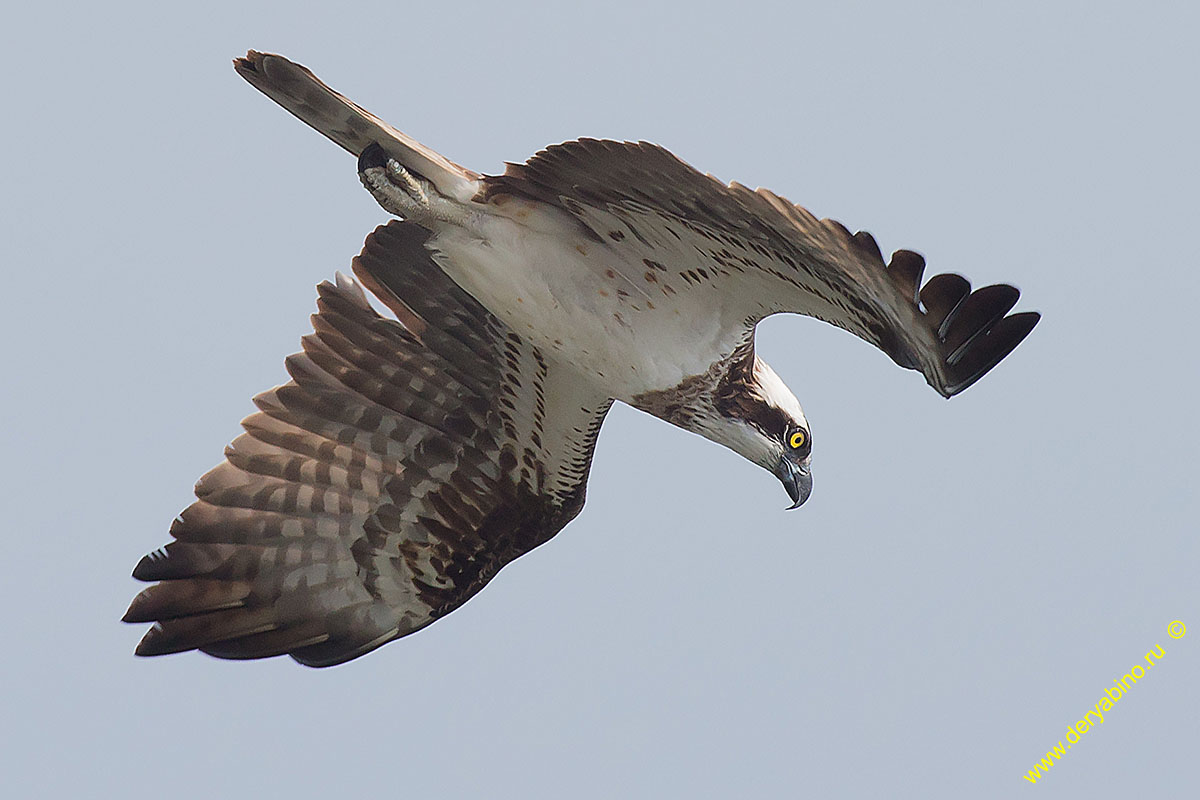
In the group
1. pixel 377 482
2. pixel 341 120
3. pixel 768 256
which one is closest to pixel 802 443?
pixel 768 256

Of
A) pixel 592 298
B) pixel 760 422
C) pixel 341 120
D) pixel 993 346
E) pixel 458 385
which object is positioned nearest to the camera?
pixel 993 346

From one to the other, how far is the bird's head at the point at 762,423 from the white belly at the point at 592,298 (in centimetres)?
28

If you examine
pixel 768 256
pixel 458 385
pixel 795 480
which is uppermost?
pixel 768 256

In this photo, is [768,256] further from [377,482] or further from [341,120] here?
[377,482]

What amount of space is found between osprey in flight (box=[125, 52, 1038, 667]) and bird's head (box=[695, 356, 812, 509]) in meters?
0.01

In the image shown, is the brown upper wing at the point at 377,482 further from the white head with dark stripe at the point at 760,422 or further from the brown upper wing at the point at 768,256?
the brown upper wing at the point at 768,256

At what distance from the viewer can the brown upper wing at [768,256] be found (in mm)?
5738

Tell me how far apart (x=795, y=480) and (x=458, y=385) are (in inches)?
70.1

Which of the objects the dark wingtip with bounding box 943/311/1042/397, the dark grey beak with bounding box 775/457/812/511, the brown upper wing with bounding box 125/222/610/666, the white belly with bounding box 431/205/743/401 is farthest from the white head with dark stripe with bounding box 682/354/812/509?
the dark wingtip with bounding box 943/311/1042/397

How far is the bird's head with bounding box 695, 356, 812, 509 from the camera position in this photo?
25.2 feet

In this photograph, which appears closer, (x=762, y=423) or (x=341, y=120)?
(x=341, y=120)

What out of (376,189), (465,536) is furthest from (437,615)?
(376,189)

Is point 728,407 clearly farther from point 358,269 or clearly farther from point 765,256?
point 358,269

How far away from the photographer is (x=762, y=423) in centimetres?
774
